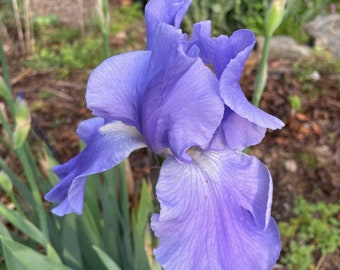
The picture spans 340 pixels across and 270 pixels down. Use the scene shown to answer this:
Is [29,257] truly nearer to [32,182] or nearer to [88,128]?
[32,182]

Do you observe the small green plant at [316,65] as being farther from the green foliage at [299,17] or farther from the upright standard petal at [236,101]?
the upright standard petal at [236,101]

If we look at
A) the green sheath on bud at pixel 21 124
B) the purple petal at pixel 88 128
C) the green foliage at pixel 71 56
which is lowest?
the green foliage at pixel 71 56

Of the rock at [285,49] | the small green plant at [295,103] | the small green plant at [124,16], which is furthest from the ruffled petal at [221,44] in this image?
the small green plant at [124,16]

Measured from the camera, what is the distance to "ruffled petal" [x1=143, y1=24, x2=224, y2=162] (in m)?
0.73

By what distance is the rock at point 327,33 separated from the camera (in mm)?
3145

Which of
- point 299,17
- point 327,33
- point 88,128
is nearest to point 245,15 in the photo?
point 299,17

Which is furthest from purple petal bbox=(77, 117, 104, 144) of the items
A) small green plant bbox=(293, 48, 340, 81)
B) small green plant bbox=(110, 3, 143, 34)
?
small green plant bbox=(110, 3, 143, 34)

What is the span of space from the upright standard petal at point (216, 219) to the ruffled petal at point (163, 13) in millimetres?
266

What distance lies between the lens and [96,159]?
2.66ft

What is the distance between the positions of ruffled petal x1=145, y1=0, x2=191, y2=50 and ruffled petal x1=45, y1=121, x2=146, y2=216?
180 millimetres

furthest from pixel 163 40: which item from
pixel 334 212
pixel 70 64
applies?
pixel 70 64

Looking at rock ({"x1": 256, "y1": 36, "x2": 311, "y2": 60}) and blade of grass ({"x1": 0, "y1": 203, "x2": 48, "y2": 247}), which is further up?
blade of grass ({"x1": 0, "y1": 203, "x2": 48, "y2": 247})

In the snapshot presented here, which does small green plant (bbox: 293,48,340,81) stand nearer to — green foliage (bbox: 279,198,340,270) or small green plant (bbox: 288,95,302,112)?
small green plant (bbox: 288,95,302,112)

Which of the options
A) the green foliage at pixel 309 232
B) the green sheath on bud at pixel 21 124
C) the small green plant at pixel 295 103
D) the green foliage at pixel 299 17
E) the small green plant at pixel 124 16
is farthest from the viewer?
the small green plant at pixel 124 16
